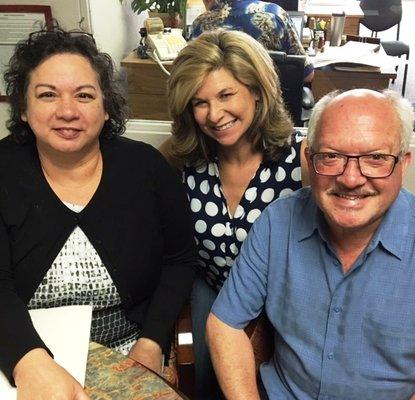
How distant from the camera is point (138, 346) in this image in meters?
1.43

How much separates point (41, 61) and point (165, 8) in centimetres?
156

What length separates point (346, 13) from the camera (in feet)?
14.3

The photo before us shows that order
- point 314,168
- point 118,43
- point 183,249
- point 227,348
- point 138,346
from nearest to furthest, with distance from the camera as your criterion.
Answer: point 314,168, point 227,348, point 138,346, point 183,249, point 118,43

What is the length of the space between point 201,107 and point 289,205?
0.43 meters

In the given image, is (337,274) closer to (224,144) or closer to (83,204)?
(224,144)

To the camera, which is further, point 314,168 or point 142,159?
point 142,159

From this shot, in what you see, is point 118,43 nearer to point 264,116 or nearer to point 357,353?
point 264,116

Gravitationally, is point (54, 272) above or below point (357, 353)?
above

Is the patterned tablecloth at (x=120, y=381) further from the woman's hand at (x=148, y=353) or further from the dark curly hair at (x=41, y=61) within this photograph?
the dark curly hair at (x=41, y=61)

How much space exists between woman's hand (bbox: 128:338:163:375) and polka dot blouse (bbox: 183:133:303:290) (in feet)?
1.20

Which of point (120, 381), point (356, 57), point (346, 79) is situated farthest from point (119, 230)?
point (356, 57)

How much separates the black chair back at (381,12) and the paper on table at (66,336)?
4.75 meters

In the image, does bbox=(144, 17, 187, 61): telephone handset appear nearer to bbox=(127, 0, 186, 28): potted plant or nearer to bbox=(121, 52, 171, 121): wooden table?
bbox=(121, 52, 171, 121): wooden table

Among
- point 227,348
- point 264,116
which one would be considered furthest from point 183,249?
point 264,116
